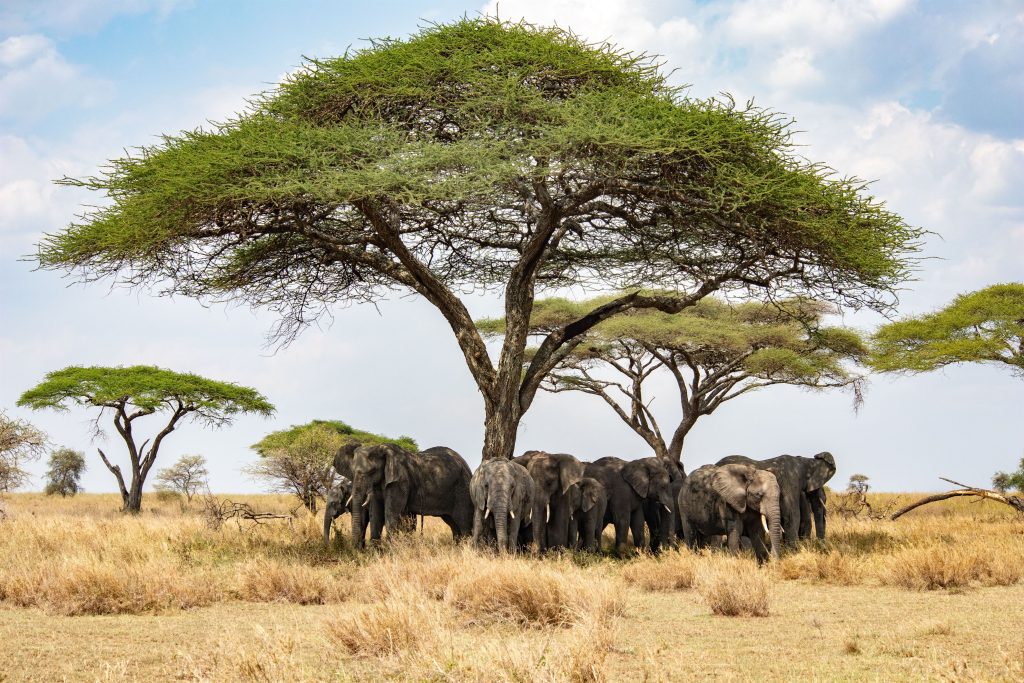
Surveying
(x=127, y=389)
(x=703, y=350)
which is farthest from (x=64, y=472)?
(x=703, y=350)

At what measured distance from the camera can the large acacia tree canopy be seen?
1698cm

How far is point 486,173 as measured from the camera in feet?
54.5

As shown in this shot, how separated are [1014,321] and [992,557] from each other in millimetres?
19078

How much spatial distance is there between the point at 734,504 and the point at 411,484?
5135mm

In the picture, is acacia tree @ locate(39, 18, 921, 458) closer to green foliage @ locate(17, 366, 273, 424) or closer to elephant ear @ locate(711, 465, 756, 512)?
elephant ear @ locate(711, 465, 756, 512)

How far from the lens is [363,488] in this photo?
53.2 ft

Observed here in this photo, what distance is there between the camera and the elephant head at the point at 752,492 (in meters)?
15.1

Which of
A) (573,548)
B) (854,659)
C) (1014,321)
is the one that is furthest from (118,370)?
(854,659)

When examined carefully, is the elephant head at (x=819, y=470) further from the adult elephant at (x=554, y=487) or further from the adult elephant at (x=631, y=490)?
the adult elephant at (x=554, y=487)

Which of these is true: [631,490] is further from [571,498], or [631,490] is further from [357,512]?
[357,512]

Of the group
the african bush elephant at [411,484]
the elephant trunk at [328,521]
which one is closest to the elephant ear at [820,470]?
the african bush elephant at [411,484]

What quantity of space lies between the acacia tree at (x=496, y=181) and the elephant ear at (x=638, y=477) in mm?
2325

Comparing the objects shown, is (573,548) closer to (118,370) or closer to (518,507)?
(518,507)

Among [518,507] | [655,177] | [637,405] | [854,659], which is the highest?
[655,177]
